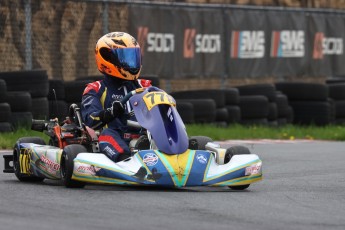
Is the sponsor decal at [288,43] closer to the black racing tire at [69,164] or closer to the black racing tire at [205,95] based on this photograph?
the black racing tire at [205,95]

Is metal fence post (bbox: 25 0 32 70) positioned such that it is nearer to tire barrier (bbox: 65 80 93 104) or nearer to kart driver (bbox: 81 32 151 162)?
tire barrier (bbox: 65 80 93 104)

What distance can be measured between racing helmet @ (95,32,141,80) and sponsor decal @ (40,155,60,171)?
2.73 feet

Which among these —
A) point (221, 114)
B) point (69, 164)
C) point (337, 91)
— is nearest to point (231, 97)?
point (221, 114)

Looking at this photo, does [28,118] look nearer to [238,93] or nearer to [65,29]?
[65,29]

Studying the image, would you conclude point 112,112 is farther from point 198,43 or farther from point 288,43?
point 288,43

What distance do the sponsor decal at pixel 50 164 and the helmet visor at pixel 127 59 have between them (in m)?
0.92

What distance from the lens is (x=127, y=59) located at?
356 inches

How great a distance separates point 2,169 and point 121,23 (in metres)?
6.83

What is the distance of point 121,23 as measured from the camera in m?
16.8

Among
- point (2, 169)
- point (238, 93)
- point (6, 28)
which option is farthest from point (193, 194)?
point (238, 93)

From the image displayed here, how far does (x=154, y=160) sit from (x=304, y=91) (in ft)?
33.2

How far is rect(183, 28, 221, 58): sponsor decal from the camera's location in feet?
58.6

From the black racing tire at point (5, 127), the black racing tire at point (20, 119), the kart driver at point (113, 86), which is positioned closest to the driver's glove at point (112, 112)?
the kart driver at point (113, 86)

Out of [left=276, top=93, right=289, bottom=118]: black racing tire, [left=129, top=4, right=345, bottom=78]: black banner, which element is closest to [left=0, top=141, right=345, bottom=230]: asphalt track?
[left=129, top=4, right=345, bottom=78]: black banner
